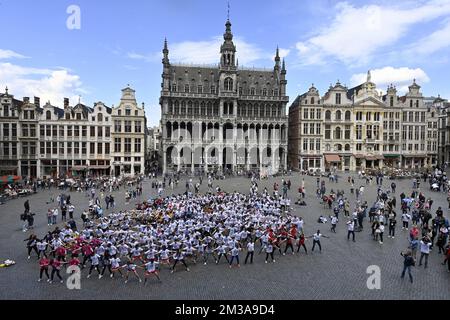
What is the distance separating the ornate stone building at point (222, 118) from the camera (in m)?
65.9

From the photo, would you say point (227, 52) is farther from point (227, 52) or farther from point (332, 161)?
point (332, 161)

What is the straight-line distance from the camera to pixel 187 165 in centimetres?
6594

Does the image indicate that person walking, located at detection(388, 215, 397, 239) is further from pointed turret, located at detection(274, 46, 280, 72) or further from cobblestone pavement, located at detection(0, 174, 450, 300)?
pointed turret, located at detection(274, 46, 280, 72)

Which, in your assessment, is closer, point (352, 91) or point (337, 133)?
point (337, 133)

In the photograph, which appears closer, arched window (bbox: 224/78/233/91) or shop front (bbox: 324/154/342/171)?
shop front (bbox: 324/154/342/171)

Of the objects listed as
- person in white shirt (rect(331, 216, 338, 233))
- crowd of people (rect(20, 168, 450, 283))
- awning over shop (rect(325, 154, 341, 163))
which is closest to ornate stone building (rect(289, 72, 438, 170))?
awning over shop (rect(325, 154, 341, 163))

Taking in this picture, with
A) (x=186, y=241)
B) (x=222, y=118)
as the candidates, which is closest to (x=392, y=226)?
(x=186, y=241)

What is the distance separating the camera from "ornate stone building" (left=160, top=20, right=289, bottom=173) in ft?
216

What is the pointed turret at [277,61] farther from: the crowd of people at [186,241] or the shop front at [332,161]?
the crowd of people at [186,241]

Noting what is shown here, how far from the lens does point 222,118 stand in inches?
2638

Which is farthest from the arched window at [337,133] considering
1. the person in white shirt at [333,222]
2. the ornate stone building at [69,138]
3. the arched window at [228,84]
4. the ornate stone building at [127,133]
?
the person in white shirt at [333,222]

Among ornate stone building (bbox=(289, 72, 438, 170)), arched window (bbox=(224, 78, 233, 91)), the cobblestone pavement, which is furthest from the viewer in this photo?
arched window (bbox=(224, 78, 233, 91))

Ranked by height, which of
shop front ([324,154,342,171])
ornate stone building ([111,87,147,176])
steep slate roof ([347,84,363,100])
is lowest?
shop front ([324,154,342,171])
